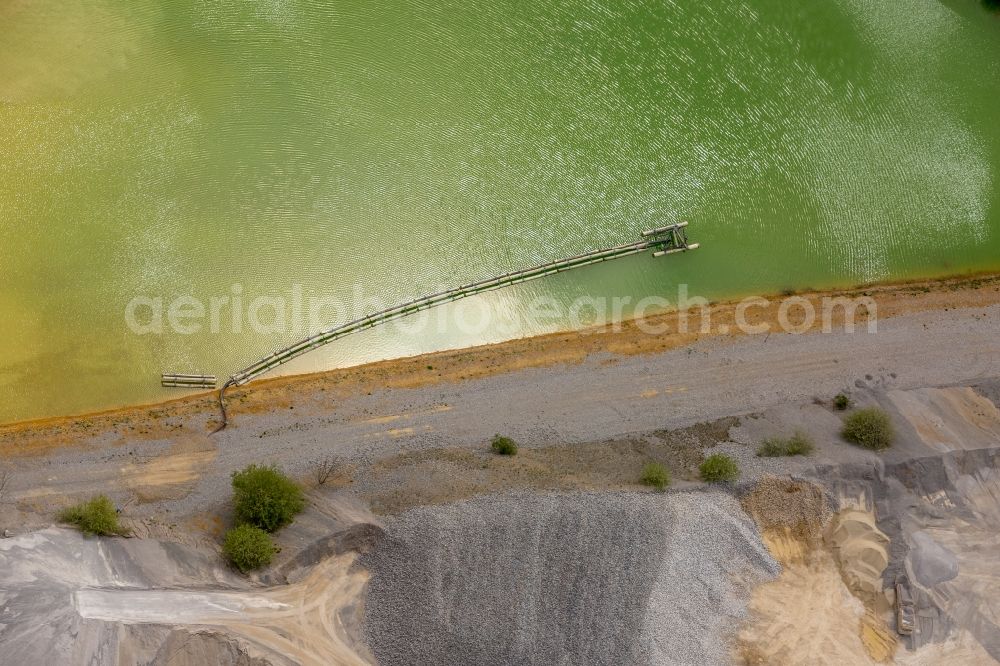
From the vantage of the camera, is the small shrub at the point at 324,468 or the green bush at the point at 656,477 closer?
the green bush at the point at 656,477

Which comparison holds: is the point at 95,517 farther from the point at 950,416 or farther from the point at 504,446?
the point at 950,416

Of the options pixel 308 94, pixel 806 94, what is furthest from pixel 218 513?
pixel 806 94

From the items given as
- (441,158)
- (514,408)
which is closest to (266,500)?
(514,408)

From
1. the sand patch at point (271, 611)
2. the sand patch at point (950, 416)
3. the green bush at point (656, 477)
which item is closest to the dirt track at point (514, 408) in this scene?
the sand patch at point (950, 416)

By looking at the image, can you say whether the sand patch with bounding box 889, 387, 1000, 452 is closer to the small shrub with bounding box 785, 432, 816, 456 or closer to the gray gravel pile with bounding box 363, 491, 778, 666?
the small shrub with bounding box 785, 432, 816, 456

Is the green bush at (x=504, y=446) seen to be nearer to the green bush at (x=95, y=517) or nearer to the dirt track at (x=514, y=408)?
the dirt track at (x=514, y=408)
